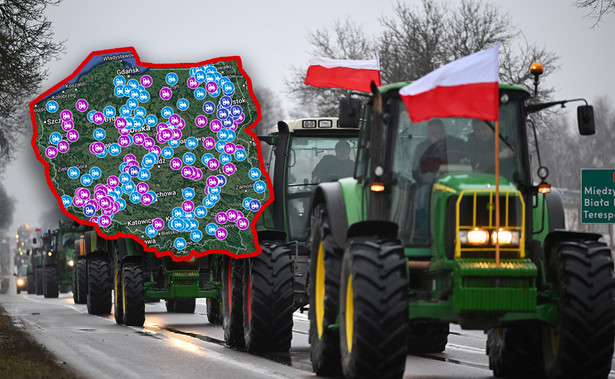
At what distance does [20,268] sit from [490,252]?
56329 mm

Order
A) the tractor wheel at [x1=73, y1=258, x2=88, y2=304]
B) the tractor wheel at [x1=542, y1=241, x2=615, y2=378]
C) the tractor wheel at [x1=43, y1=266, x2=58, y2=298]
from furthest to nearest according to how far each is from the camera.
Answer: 1. the tractor wheel at [x1=43, y1=266, x2=58, y2=298]
2. the tractor wheel at [x1=73, y1=258, x2=88, y2=304]
3. the tractor wheel at [x1=542, y1=241, x2=615, y2=378]

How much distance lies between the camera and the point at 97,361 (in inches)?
580

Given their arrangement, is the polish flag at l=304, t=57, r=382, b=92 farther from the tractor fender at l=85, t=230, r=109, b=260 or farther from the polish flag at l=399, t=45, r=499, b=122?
the tractor fender at l=85, t=230, r=109, b=260

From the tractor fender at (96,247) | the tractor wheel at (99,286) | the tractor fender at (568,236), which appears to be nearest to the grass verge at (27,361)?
the tractor fender at (568,236)

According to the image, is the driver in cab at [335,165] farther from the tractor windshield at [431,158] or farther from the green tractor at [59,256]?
the green tractor at [59,256]

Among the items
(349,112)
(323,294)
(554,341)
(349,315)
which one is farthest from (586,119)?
(323,294)

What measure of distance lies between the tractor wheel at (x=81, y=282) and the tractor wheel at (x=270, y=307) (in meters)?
18.3

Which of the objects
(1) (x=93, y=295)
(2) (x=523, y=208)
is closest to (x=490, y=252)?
(2) (x=523, y=208)

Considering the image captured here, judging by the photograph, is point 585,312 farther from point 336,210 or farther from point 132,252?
point 132,252

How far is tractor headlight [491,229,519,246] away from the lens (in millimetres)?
10773

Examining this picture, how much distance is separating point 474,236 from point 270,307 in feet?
16.8

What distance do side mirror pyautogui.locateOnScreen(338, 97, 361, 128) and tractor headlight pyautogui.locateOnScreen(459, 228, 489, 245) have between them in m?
1.66

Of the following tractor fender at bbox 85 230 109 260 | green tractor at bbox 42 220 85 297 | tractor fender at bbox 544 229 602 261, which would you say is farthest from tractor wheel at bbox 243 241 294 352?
green tractor at bbox 42 220 85 297

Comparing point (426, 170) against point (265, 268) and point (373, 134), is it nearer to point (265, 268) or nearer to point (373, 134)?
point (373, 134)
